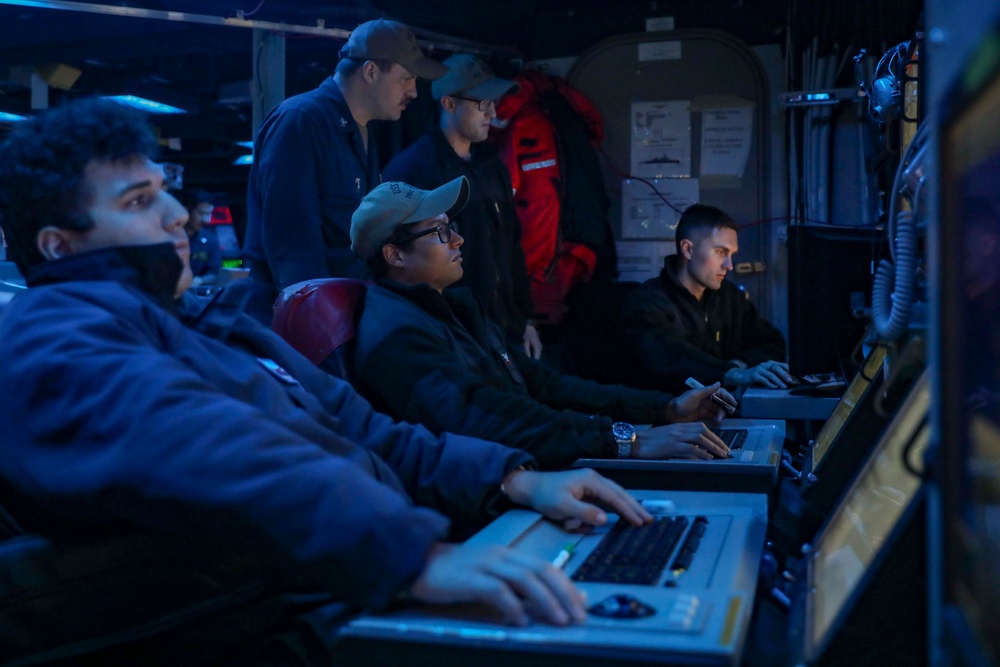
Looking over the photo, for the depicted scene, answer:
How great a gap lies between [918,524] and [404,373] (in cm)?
121

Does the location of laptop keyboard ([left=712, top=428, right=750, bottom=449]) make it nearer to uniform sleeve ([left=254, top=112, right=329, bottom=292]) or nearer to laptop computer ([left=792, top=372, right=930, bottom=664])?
laptop computer ([left=792, top=372, right=930, bottom=664])

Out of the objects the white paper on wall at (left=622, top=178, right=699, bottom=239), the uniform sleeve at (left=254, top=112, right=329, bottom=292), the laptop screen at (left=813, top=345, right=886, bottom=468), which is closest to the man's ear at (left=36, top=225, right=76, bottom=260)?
the uniform sleeve at (left=254, top=112, right=329, bottom=292)

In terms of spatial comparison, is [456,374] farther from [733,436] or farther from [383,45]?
[383,45]

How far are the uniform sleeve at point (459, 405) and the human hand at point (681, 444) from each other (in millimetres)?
81

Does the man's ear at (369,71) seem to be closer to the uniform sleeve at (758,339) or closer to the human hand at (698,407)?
the human hand at (698,407)

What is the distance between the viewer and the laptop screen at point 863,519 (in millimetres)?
918

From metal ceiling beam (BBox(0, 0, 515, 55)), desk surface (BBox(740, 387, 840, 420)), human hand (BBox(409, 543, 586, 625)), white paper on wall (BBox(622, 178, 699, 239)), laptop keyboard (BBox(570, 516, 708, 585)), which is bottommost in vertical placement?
desk surface (BBox(740, 387, 840, 420))

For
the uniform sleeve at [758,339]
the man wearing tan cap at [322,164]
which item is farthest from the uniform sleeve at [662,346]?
the man wearing tan cap at [322,164]

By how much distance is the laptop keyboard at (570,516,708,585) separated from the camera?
1063mm

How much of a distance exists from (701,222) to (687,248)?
117 millimetres

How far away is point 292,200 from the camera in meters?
2.64

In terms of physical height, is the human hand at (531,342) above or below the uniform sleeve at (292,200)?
below

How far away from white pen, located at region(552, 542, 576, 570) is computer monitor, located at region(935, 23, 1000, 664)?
0.49 meters

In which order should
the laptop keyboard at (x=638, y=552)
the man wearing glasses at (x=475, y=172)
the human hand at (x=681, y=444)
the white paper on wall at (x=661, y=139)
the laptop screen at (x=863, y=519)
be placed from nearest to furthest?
1. the laptop screen at (x=863, y=519)
2. the laptop keyboard at (x=638, y=552)
3. the human hand at (x=681, y=444)
4. the man wearing glasses at (x=475, y=172)
5. the white paper on wall at (x=661, y=139)
